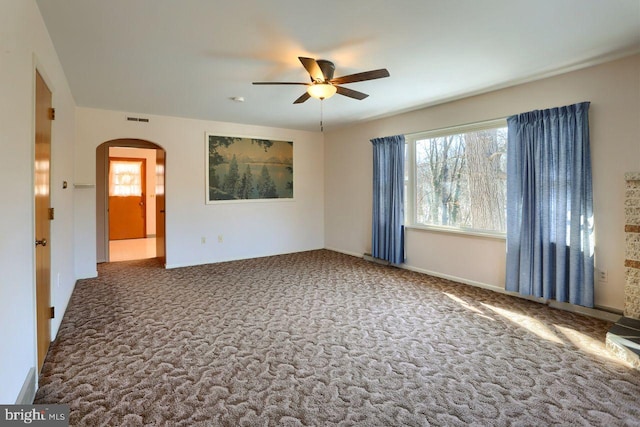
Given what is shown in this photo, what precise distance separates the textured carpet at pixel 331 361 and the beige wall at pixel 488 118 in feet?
1.67

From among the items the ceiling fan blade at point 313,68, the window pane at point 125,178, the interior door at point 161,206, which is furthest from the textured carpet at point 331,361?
the window pane at point 125,178

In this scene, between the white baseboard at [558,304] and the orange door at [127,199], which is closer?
the white baseboard at [558,304]

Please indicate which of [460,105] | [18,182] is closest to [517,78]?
[460,105]

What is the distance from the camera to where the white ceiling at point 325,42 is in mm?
2422

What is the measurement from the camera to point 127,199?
926 cm

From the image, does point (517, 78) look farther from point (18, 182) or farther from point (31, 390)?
point (31, 390)

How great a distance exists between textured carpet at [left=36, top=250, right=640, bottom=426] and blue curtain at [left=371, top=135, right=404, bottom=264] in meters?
1.37

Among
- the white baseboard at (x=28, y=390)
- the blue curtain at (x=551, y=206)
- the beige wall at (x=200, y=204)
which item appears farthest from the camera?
the beige wall at (x=200, y=204)

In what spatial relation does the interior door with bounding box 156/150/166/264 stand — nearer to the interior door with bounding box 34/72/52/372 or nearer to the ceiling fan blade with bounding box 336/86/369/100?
the interior door with bounding box 34/72/52/372

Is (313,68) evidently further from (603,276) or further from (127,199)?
(127,199)

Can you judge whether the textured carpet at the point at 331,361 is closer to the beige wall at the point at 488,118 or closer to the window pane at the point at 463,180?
the beige wall at the point at 488,118

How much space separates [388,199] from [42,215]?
14.9 ft

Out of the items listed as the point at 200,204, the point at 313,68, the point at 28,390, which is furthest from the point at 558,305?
the point at 200,204

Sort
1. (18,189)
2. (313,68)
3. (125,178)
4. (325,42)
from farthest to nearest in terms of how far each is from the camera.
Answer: (125,178), (313,68), (325,42), (18,189)
